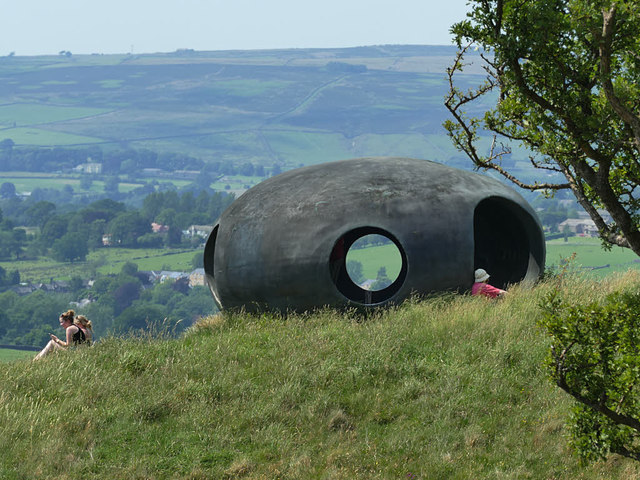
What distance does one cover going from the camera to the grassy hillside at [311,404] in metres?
9.95

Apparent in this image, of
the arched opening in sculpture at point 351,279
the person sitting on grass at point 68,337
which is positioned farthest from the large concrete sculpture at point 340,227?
the person sitting on grass at point 68,337

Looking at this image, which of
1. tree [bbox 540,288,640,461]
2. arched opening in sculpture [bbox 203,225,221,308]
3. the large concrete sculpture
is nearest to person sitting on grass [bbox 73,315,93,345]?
the large concrete sculpture

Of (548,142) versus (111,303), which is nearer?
(548,142)

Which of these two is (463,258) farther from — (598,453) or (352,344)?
(598,453)

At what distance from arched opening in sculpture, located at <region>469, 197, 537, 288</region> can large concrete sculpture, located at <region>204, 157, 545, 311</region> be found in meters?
0.63

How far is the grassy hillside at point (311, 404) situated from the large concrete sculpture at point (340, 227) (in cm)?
53

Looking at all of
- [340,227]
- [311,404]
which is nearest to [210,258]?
[340,227]

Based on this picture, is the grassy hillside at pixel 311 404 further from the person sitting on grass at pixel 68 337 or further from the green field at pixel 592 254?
the green field at pixel 592 254

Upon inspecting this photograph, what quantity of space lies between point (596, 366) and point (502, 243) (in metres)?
10.2

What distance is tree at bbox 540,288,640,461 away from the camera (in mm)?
→ 7535

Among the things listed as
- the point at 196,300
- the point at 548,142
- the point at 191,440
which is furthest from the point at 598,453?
the point at 196,300

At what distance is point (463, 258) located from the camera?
47.8 feet

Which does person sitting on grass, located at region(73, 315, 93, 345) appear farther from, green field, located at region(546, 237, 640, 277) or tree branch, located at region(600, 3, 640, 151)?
green field, located at region(546, 237, 640, 277)

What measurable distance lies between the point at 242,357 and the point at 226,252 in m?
2.85
